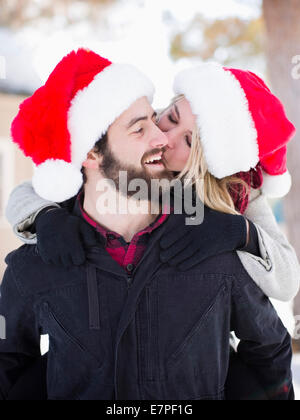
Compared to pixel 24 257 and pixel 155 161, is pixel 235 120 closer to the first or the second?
pixel 155 161

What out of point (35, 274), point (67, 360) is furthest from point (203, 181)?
point (67, 360)

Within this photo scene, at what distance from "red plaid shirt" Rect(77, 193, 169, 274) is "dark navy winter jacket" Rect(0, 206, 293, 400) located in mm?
44

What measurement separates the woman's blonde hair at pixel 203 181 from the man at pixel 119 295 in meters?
0.10

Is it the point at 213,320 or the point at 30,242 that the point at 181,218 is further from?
the point at 30,242

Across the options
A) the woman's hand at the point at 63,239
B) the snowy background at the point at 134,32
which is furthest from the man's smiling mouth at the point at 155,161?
the snowy background at the point at 134,32

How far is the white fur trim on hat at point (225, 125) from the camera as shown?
2000 mm

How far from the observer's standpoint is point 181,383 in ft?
6.07

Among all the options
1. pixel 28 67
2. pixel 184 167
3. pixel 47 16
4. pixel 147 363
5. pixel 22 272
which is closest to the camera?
pixel 147 363

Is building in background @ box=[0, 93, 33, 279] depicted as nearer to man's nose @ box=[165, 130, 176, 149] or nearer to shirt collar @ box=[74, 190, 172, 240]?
shirt collar @ box=[74, 190, 172, 240]

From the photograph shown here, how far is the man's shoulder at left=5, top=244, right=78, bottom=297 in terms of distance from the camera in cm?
193

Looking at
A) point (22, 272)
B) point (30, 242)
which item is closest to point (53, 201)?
point (30, 242)

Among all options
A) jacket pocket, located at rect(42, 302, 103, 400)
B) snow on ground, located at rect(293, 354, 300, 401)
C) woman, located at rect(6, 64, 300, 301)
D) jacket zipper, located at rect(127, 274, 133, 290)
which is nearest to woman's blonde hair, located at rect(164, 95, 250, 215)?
woman, located at rect(6, 64, 300, 301)

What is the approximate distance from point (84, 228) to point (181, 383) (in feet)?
2.37

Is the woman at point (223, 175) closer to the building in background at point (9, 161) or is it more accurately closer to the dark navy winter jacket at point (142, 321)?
the dark navy winter jacket at point (142, 321)
